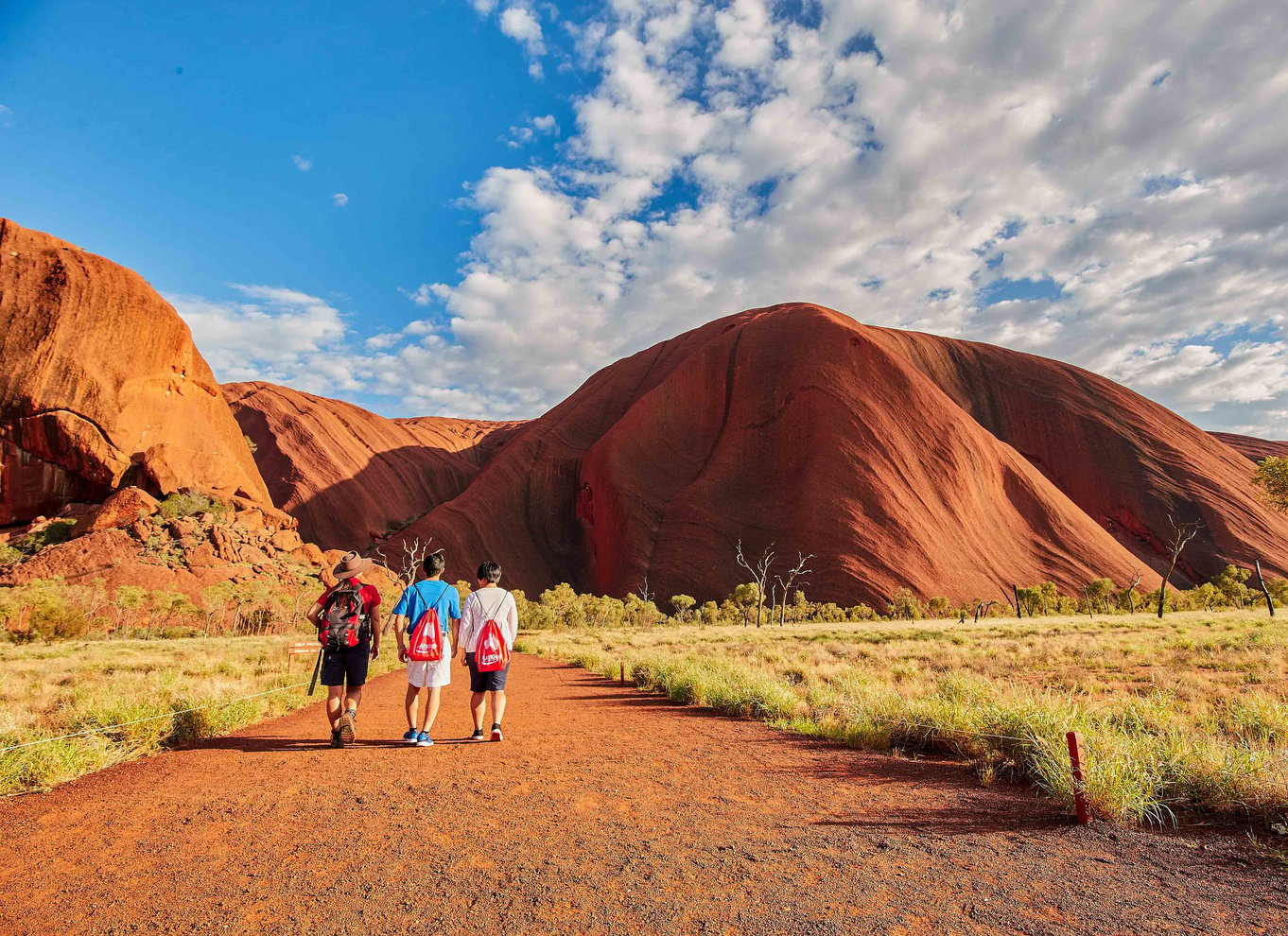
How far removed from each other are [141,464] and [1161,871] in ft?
158

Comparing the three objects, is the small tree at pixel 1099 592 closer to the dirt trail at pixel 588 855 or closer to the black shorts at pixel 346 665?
the dirt trail at pixel 588 855

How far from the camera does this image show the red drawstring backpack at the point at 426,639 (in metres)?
5.88

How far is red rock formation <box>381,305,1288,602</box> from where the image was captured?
48094 millimetres

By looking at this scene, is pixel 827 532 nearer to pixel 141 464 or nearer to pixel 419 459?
pixel 141 464

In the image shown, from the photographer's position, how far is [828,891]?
2916 mm

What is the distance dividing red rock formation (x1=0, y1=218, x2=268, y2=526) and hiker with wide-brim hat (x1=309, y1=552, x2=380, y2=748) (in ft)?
135

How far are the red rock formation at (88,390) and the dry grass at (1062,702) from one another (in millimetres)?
33844

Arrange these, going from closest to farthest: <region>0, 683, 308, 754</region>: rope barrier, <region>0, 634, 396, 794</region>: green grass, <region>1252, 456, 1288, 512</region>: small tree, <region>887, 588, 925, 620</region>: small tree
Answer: <region>0, 683, 308, 754</region>: rope barrier → <region>0, 634, 396, 794</region>: green grass → <region>1252, 456, 1288, 512</region>: small tree → <region>887, 588, 925, 620</region>: small tree

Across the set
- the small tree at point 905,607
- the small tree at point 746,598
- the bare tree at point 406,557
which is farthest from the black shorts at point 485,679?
the bare tree at point 406,557

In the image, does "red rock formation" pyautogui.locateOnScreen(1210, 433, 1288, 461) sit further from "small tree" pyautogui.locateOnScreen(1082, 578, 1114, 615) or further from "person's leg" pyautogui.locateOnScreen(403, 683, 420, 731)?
"person's leg" pyautogui.locateOnScreen(403, 683, 420, 731)

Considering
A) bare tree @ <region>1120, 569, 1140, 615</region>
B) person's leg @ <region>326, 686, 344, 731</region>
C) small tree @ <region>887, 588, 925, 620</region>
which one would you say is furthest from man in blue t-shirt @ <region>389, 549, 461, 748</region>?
bare tree @ <region>1120, 569, 1140, 615</region>

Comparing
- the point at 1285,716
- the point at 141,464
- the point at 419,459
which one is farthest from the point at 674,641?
the point at 419,459

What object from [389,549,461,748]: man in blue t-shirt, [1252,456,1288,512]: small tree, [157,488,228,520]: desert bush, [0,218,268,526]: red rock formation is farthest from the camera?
[157,488,228,520]: desert bush

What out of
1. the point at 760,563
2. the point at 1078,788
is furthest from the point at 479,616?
the point at 760,563
